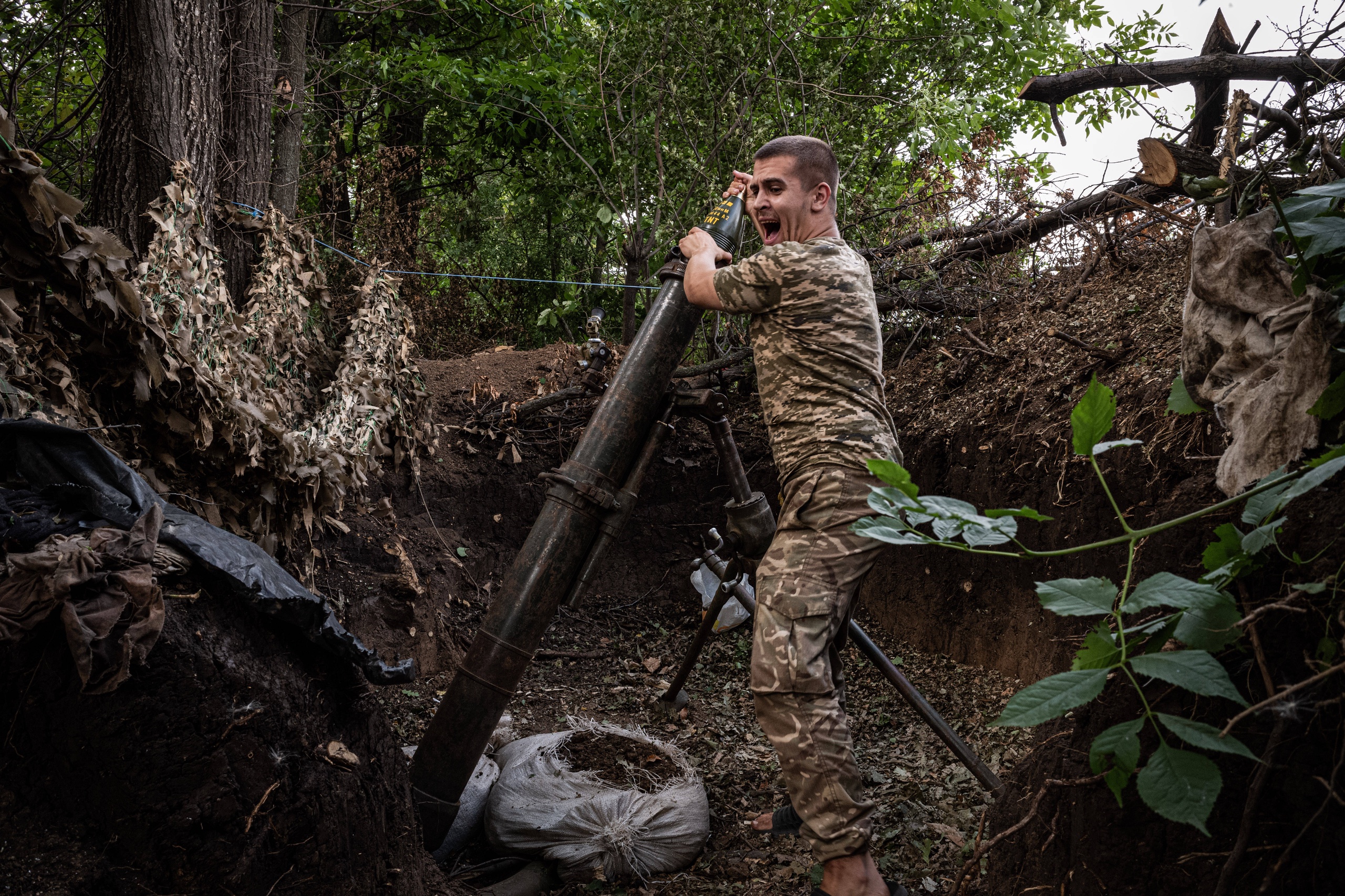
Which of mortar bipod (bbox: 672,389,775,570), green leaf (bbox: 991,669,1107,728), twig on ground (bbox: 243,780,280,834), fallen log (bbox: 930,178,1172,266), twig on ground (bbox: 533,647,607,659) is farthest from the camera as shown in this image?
twig on ground (bbox: 533,647,607,659)

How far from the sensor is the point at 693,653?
12.1 ft

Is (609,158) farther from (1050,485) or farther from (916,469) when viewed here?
(1050,485)

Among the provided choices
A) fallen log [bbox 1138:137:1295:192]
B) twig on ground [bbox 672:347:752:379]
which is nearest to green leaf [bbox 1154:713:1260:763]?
fallen log [bbox 1138:137:1295:192]

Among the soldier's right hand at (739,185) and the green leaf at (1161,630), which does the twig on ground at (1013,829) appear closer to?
the green leaf at (1161,630)

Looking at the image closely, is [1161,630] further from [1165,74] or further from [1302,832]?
[1165,74]

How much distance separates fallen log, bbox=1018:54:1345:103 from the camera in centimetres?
364

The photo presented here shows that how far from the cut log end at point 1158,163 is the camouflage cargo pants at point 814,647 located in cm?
219

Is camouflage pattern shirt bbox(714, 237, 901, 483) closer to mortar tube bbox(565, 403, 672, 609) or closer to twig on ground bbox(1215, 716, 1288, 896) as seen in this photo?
mortar tube bbox(565, 403, 672, 609)

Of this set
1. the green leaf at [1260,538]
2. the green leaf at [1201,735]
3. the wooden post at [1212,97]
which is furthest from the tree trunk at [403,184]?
the green leaf at [1201,735]

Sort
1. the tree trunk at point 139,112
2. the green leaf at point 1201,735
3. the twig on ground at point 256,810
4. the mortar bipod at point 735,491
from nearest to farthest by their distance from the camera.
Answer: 1. the green leaf at point 1201,735
2. the twig on ground at point 256,810
3. the mortar bipod at point 735,491
4. the tree trunk at point 139,112

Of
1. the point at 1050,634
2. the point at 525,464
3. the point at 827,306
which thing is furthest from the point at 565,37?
the point at 1050,634

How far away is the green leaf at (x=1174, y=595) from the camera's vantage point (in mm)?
1287

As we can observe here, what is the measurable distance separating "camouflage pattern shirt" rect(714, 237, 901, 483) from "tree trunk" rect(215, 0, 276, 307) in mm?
2923

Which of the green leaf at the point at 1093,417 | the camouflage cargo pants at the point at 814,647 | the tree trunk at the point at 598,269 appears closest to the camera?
the green leaf at the point at 1093,417
